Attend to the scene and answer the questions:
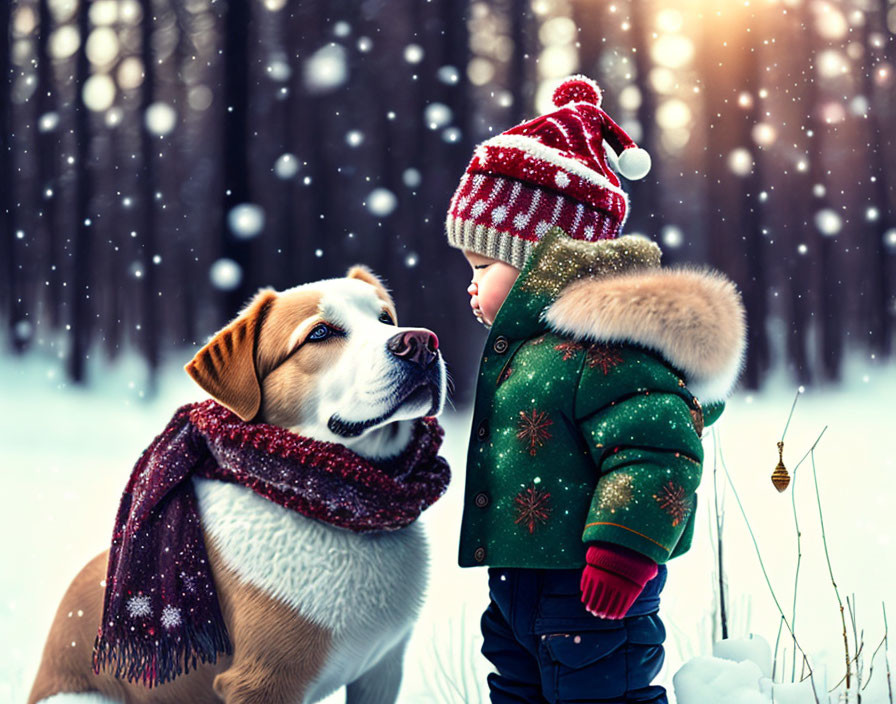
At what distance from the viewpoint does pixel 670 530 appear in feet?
3.11

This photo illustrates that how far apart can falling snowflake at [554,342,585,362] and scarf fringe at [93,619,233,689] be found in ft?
1.83

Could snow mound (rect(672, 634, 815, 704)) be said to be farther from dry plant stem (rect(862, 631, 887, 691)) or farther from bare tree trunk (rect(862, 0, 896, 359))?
bare tree trunk (rect(862, 0, 896, 359))

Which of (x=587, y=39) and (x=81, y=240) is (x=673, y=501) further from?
(x=81, y=240)

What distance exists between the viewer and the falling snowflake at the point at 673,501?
0.95m

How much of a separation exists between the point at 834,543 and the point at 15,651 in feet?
5.32

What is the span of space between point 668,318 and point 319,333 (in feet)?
1.49

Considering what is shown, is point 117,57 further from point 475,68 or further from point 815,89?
point 815,89

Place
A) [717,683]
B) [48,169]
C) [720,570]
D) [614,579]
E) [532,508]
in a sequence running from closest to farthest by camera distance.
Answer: [614,579], [532,508], [717,683], [720,570], [48,169]

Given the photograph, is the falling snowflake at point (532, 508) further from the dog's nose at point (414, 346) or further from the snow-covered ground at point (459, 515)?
the snow-covered ground at point (459, 515)

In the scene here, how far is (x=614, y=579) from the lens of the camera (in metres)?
0.94

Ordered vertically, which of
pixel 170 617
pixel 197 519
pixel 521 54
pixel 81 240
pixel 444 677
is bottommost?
pixel 444 677

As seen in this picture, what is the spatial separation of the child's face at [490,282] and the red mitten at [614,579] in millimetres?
381

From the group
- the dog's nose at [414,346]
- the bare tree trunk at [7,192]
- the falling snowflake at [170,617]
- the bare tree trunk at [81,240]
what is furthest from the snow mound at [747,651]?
the bare tree trunk at [7,192]

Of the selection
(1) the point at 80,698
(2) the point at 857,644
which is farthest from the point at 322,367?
(2) the point at 857,644
